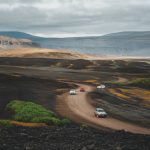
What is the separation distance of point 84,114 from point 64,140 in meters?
28.7

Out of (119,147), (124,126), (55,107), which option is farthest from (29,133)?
(55,107)

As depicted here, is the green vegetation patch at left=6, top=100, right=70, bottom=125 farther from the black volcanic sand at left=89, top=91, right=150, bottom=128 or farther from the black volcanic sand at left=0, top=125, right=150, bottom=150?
the black volcanic sand at left=89, top=91, right=150, bottom=128

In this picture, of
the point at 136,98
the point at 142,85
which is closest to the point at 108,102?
the point at 136,98

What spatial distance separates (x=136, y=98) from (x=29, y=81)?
39520 millimetres

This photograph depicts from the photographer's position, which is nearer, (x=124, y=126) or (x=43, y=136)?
(x=43, y=136)

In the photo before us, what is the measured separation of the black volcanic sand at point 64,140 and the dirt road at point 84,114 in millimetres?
10987

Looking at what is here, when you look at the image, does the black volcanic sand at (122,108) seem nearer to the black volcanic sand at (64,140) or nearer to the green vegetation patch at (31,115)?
the green vegetation patch at (31,115)

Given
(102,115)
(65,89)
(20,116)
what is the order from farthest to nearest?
(65,89), (102,115), (20,116)

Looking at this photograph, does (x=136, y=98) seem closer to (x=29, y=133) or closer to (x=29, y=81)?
(x=29, y=81)

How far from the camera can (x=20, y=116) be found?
2530 inches

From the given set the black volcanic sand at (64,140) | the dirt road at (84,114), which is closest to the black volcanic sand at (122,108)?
the dirt road at (84,114)

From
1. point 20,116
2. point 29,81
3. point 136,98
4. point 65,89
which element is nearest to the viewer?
point 20,116

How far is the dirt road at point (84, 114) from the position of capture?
213 ft

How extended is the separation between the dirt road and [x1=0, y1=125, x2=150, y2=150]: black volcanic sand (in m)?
11.0
